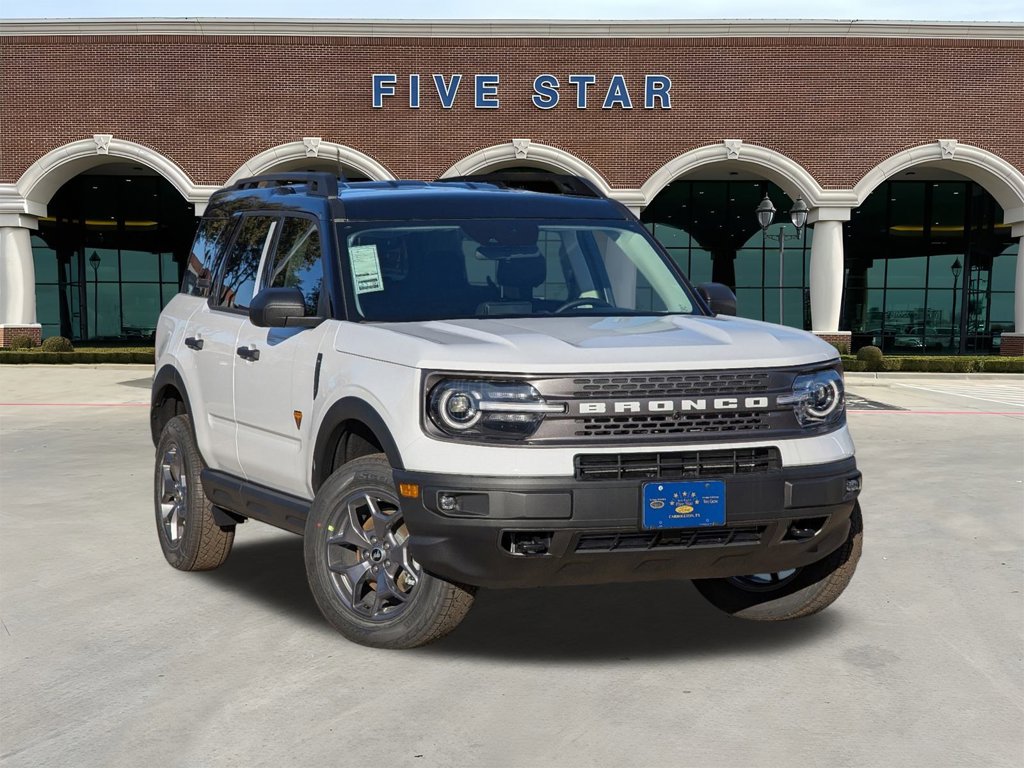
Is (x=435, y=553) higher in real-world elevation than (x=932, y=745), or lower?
higher

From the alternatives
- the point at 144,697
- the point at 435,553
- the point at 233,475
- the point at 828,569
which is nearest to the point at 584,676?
the point at 435,553

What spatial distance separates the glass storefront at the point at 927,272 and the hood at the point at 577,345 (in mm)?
43559

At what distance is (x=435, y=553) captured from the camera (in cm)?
509

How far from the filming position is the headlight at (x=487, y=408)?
5.04 metres

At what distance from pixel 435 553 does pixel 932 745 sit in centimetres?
195

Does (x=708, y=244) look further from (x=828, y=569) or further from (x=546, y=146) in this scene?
(x=828, y=569)

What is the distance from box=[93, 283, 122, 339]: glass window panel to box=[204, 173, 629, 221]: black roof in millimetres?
43672

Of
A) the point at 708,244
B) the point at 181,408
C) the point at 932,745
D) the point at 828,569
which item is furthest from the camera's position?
the point at 708,244

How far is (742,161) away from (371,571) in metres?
33.2

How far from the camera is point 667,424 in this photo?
16.8 ft

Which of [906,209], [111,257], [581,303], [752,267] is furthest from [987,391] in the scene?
[111,257]

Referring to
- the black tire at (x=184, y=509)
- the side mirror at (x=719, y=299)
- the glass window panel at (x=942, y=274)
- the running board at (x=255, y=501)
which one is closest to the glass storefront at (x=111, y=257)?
the glass window panel at (x=942, y=274)

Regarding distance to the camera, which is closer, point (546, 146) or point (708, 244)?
point (546, 146)

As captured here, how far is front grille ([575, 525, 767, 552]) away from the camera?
5070 mm
